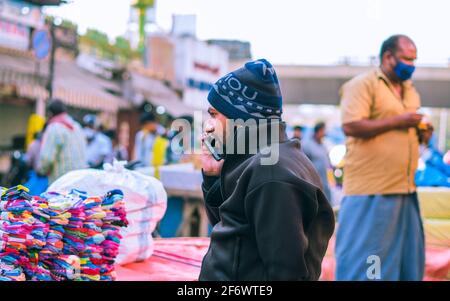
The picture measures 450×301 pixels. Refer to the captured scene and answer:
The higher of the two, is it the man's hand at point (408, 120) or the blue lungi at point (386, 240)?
the man's hand at point (408, 120)

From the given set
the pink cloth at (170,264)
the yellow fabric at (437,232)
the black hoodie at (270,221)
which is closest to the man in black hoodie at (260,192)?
the black hoodie at (270,221)

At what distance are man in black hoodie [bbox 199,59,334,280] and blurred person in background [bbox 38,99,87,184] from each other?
3748 mm

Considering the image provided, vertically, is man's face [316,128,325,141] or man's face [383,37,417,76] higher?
man's face [383,37,417,76]

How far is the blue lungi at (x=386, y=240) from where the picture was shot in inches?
143

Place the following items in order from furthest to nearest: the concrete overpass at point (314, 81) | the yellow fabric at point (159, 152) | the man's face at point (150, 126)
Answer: the concrete overpass at point (314, 81)
the man's face at point (150, 126)
the yellow fabric at point (159, 152)

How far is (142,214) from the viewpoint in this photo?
307 centimetres

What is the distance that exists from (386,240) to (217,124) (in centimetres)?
198

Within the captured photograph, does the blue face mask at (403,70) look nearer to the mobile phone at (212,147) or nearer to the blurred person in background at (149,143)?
the mobile phone at (212,147)

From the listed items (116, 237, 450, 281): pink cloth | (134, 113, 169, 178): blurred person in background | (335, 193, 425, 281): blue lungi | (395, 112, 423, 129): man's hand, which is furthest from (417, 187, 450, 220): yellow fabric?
(134, 113, 169, 178): blurred person in background

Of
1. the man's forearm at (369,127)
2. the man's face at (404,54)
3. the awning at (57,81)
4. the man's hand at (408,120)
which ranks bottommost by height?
the man's forearm at (369,127)

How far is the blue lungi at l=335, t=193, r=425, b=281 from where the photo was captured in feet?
11.9

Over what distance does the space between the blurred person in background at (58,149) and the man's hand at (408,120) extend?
9.70ft

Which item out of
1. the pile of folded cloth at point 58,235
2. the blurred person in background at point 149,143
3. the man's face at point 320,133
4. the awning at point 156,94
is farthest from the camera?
the awning at point 156,94

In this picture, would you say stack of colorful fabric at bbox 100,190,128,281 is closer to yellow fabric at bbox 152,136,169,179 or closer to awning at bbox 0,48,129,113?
yellow fabric at bbox 152,136,169,179
